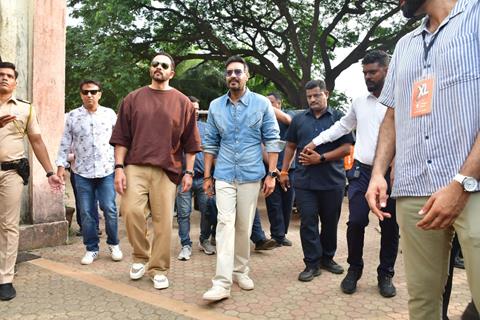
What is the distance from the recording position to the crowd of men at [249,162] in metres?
2.05

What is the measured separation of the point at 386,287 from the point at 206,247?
228cm

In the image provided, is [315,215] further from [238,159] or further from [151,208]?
[151,208]

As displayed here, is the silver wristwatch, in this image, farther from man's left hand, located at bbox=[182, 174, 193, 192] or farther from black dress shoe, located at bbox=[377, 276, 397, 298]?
man's left hand, located at bbox=[182, 174, 193, 192]

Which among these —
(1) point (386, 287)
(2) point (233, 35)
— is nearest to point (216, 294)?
(1) point (386, 287)

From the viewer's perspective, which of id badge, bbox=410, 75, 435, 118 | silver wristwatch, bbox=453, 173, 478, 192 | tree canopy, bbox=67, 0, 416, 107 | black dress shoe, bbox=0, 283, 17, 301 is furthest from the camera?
tree canopy, bbox=67, 0, 416, 107

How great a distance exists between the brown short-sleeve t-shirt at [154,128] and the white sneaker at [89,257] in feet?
4.75

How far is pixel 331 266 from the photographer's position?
15.5ft

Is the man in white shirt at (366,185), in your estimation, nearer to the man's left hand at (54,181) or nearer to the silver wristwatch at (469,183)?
the silver wristwatch at (469,183)

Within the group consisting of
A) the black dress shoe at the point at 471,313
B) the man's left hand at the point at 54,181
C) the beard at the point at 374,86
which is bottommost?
the black dress shoe at the point at 471,313

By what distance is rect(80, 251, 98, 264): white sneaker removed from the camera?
488 cm

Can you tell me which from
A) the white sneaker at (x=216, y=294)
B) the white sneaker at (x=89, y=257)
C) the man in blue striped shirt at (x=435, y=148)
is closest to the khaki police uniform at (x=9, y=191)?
the white sneaker at (x=89, y=257)

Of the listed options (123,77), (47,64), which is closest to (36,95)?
(47,64)

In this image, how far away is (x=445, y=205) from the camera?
175 cm

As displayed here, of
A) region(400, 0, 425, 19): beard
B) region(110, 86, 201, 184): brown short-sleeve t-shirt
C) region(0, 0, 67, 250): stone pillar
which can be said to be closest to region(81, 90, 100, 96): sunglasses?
region(0, 0, 67, 250): stone pillar
